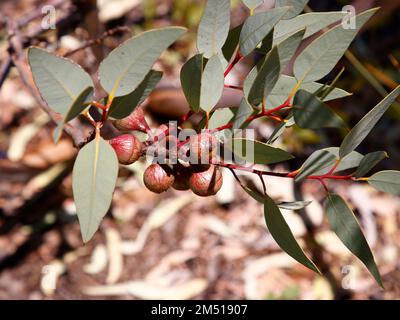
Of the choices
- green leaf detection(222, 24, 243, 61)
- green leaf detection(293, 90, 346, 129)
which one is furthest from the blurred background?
green leaf detection(293, 90, 346, 129)

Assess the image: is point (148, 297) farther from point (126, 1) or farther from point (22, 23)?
point (126, 1)

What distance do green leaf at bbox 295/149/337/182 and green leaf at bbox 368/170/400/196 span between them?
8cm

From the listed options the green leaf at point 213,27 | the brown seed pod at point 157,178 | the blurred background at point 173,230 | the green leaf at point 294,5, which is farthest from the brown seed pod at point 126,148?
the blurred background at point 173,230

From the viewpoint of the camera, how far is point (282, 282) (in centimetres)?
159

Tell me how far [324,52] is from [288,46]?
53mm

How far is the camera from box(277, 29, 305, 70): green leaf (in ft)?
1.93

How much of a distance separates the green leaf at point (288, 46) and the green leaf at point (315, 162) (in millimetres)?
123

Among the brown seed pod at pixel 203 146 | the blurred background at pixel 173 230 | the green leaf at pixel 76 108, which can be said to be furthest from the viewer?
the blurred background at pixel 173 230

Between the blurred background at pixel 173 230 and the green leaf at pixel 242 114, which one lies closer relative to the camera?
the green leaf at pixel 242 114

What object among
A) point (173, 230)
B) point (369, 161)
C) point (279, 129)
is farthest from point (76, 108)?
point (173, 230)

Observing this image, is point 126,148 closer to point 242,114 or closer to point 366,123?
point 242,114

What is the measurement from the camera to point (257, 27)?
2.00ft

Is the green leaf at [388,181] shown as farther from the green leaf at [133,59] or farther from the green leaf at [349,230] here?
the green leaf at [133,59]

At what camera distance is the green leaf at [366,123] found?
60cm
